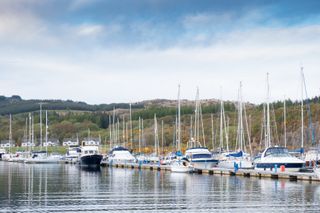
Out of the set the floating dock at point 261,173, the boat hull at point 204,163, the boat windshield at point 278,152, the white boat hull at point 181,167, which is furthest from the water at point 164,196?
the boat hull at point 204,163

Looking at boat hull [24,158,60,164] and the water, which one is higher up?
boat hull [24,158,60,164]

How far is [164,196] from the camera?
172 feet

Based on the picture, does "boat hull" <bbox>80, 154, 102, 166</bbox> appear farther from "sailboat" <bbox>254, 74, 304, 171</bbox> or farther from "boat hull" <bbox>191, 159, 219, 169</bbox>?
"sailboat" <bbox>254, 74, 304, 171</bbox>

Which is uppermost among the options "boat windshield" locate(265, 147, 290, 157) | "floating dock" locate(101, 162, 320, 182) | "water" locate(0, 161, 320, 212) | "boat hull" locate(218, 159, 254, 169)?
"boat windshield" locate(265, 147, 290, 157)

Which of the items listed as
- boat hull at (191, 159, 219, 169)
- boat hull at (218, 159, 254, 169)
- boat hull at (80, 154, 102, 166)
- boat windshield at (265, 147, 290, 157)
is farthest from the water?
boat hull at (80, 154, 102, 166)

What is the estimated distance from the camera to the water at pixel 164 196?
44.3 metres

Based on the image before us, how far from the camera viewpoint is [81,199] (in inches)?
1982

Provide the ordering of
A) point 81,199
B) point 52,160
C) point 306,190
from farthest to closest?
point 52,160 < point 306,190 < point 81,199

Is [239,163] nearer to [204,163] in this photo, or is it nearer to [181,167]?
[204,163]

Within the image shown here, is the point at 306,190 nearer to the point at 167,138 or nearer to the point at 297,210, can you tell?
the point at 297,210

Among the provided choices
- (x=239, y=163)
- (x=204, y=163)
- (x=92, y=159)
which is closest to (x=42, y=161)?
(x=92, y=159)

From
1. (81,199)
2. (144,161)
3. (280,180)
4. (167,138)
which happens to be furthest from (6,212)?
(167,138)

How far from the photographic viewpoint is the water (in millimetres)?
44281

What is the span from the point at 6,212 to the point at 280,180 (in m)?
32.3
